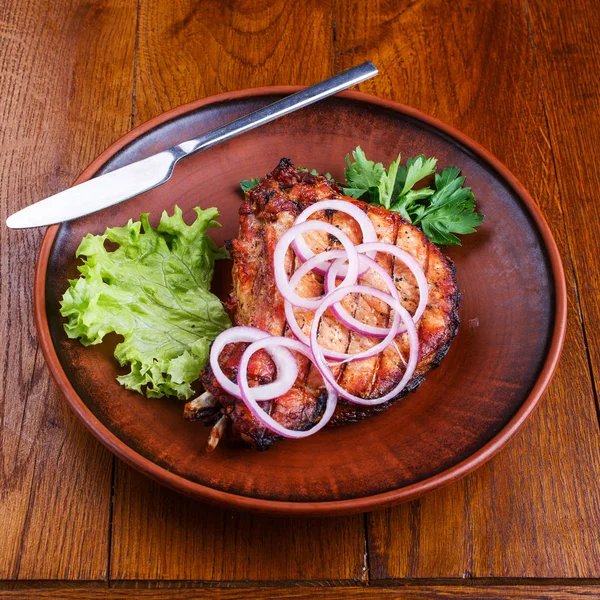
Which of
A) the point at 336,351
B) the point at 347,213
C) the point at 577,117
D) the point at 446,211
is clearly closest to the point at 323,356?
the point at 336,351

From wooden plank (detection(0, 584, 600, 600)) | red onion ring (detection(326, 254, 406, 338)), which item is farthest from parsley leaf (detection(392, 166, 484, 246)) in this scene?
wooden plank (detection(0, 584, 600, 600))

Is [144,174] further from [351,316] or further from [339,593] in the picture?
[339,593]

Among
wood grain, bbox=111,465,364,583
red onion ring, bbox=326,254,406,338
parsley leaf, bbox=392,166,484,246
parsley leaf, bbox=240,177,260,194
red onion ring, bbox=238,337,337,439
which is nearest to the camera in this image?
red onion ring, bbox=238,337,337,439

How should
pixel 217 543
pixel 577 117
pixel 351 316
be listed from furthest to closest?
1. pixel 577 117
2. pixel 217 543
3. pixel 351 316

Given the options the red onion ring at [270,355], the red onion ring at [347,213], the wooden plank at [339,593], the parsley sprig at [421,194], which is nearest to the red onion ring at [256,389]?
the red onion ring at [270,355]

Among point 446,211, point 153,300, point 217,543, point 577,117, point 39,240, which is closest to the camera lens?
point 217,543

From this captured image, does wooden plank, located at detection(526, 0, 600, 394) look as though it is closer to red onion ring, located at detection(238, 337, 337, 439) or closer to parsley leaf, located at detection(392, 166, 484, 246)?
parsley leaf, located at detection(392, 166, 484, 246)
